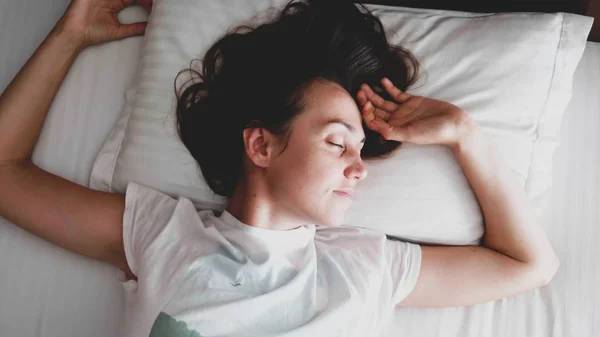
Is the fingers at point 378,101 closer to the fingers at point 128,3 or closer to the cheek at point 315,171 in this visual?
the cheek at point 315,171

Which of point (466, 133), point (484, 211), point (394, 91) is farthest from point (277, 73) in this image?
point (484, 211)

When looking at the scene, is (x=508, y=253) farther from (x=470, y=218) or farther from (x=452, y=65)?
(x=452, y=65)

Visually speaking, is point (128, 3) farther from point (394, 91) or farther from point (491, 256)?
point (491, 256)

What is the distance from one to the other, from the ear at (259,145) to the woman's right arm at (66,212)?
0.34m

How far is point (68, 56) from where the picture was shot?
1.56m

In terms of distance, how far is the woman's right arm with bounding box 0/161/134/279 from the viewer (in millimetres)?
1395

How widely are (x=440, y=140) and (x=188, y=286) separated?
1.96 feet

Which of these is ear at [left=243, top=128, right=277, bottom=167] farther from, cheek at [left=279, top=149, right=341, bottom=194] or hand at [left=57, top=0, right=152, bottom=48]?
hand at [left=57, top=0, right=152, bottom=48]

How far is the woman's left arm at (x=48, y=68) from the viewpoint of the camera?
1.48 m

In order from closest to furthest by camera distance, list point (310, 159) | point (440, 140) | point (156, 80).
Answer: point (310, 159)
point (440, 140)
point (156, 80)

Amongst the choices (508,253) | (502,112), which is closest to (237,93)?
(502,112)

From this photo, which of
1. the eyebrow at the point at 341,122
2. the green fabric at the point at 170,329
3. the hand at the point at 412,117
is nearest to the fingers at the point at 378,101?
the hand at the point at 412,117

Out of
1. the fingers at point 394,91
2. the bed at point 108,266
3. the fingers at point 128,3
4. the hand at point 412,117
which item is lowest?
the bed at point 108,266

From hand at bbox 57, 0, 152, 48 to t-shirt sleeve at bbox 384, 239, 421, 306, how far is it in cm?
85
